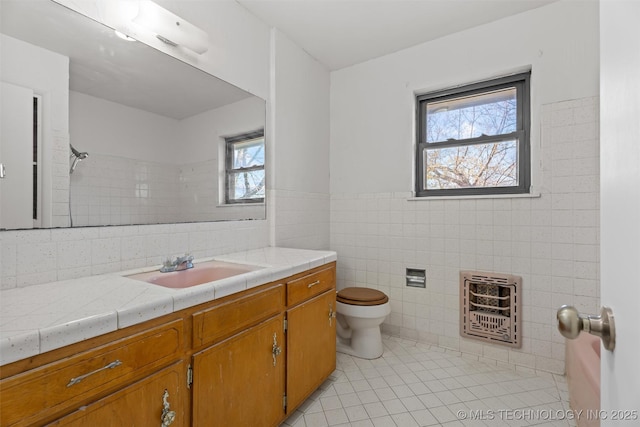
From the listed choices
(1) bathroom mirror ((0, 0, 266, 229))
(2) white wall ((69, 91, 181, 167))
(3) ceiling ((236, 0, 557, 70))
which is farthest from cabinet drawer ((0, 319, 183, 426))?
(3) ceiling ((236, 0, 557, 70))

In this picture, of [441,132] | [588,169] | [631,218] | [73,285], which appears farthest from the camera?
[441,132]

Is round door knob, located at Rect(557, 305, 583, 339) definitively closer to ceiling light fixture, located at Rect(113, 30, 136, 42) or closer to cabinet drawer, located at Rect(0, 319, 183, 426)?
cabinet drawer, located at Rect(0, 319, 183, 426)

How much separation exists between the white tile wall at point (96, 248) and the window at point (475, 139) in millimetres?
1810

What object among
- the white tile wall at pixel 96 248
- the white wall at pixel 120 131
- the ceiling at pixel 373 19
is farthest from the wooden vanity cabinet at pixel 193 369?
the ceiling at pixel 373 19

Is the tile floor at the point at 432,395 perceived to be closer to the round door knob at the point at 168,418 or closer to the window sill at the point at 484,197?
the round door knob at the point at 168,418

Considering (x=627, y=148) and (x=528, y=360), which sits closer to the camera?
(x=627, y=148)

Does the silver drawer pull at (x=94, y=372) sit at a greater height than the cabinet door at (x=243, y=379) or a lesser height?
greater

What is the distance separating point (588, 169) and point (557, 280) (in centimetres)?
76

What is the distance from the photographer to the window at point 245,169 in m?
1.97

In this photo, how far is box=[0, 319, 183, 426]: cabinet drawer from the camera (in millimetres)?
663

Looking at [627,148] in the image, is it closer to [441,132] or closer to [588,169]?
[588,169]

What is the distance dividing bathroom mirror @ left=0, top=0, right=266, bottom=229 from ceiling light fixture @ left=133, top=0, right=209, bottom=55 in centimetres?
10

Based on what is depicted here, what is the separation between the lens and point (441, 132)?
259 centimetres

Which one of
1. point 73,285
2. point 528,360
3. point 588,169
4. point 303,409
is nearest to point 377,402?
point 303,409
